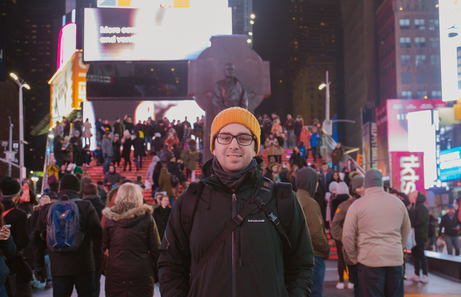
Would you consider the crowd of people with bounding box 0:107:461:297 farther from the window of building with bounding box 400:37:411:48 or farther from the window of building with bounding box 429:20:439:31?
the window of building with bounding box 429:20:439:31

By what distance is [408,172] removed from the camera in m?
16.7

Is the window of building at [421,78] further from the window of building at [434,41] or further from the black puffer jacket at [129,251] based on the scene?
the black puffer jacket at [129,251]

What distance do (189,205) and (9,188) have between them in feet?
12.0

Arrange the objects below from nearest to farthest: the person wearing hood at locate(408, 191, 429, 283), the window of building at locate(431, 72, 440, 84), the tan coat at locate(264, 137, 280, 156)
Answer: the person wearing hood at locate(408, 191, 429, 283) < the tan coat at locate(264, 137, 280, 156) < the window of building at locate(431, 72, 440, 84)

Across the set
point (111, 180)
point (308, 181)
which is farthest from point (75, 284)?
point (111, 180)

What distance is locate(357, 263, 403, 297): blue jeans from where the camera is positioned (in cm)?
511

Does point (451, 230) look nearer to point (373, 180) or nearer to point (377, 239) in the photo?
point (373, 180)

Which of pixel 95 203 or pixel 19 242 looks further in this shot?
pixel 95 203

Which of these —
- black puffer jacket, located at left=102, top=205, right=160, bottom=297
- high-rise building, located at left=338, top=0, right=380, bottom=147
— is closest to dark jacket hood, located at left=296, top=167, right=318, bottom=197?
black puffer jacket, located at left=102, top=205, right=160, bottom=297

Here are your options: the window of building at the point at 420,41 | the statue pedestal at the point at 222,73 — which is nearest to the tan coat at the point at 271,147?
the statue pedestal at the point at 222,73

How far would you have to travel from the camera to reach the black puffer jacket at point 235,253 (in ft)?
8.05

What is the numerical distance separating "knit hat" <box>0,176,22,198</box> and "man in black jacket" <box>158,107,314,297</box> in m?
3.50

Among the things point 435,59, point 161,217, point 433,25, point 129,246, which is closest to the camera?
point 129,246

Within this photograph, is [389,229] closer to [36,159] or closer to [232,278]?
[232,278]
